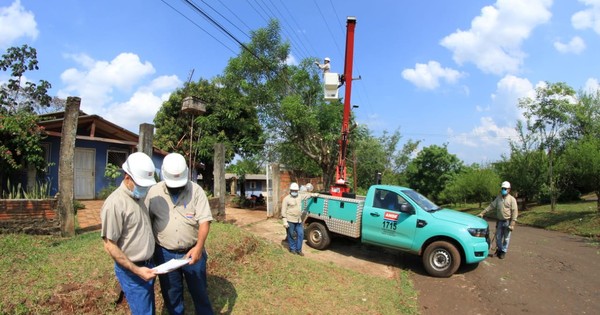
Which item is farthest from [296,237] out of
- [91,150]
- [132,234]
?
[91,150]

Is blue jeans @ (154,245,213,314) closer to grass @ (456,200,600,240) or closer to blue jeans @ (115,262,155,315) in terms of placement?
blue jeans @ (115,262,155,315)

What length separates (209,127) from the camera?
1670 centimetres

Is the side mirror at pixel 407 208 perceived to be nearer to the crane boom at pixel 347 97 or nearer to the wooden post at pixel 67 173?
the crane boom at pixel 347 97

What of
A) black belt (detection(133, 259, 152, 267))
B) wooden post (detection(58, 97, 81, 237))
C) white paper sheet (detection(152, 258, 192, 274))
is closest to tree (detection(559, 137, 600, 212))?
white paper sheet (detection(152, 258, 192, 274))

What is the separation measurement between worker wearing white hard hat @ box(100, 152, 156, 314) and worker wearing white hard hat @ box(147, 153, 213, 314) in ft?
0.87

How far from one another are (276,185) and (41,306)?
9.64 m

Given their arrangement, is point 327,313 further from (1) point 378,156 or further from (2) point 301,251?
(1) point 378,156

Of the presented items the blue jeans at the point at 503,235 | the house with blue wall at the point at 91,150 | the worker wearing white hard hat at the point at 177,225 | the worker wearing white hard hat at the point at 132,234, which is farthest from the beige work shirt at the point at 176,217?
the house with blue wall at the point at 91,150

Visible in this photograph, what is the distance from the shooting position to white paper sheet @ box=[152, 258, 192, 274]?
3.00 m

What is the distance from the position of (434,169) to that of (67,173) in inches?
1373

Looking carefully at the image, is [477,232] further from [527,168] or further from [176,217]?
[527,168]

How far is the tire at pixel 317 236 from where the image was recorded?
8.76 m

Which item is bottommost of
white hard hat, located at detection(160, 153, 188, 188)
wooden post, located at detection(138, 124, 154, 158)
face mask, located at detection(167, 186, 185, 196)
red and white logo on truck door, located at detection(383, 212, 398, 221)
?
red and white logo on truck door, located at detection(383, 212, 398, 221)

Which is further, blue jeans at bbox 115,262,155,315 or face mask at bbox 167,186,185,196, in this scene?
face mask at bbox 167,186,185,196
